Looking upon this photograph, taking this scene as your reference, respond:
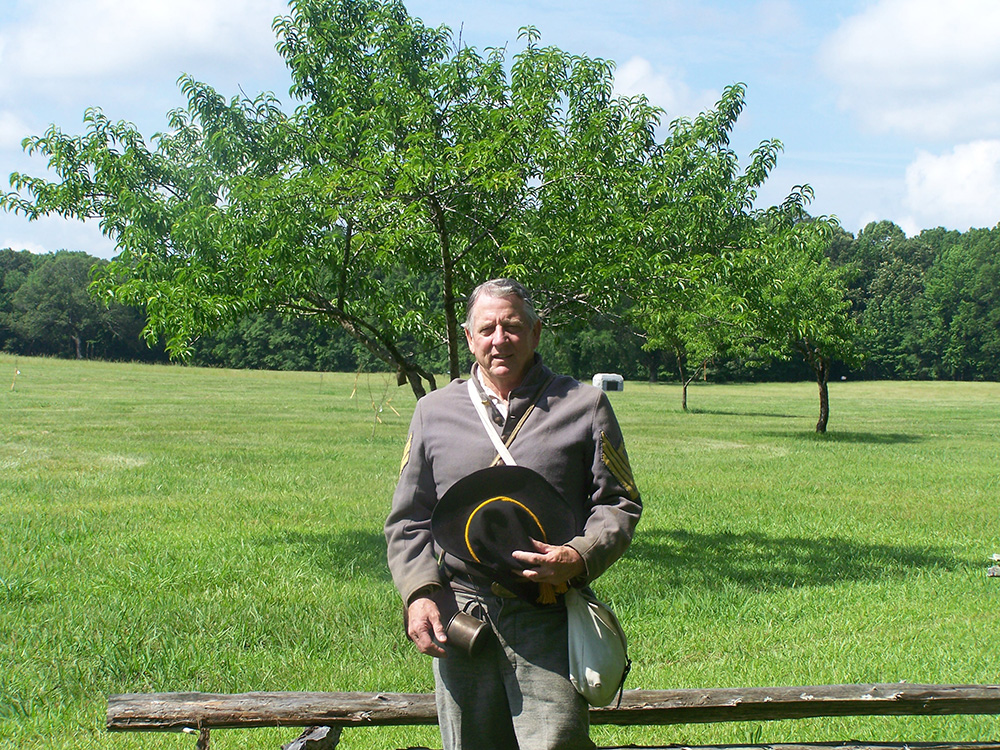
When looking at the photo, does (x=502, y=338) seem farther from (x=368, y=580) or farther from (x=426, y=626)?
(x=368, y=580)

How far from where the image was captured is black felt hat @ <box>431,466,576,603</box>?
3006 millimetres

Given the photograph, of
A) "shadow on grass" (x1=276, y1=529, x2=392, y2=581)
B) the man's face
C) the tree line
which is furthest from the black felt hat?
"shadow on grass" (x1=276, y1=529, x2=392, y2=581)

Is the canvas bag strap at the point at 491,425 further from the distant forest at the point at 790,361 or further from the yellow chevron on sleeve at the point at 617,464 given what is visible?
the distant forest at the point at 790,361

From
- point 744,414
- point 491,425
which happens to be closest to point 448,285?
point 491,425

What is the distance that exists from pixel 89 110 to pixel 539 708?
7634 mm

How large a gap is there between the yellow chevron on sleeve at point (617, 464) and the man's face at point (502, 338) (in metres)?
0.38

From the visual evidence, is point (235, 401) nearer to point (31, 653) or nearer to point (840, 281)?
point (840, 281)

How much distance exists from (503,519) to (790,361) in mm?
82916

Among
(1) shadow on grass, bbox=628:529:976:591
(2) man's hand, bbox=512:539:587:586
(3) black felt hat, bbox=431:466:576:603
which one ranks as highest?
(3) black felt hat, bbox=431:466:576:603

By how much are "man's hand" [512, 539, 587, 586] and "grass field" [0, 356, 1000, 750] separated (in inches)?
113

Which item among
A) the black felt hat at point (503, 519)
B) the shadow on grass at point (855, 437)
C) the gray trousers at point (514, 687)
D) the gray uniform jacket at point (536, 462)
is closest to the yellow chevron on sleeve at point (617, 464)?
the gray uniform jacket at point (536, 462)

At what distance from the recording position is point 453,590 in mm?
3203

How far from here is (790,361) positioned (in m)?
81.9

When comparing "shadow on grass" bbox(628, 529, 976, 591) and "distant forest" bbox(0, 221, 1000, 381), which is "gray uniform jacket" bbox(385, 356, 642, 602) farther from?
"distant forest" bbox(0, 221, 1000, 381)
